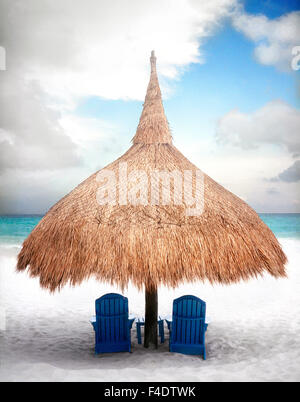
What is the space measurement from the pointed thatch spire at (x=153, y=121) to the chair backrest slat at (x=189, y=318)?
6.67ft

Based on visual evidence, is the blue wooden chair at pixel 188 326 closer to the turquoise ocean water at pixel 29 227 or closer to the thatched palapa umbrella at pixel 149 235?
the thatched palapa umbrella at pixel 149 235

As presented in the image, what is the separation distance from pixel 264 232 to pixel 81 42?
4150 millimetres

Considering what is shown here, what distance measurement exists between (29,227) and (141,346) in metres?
24.7

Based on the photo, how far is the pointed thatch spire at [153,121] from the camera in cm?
412

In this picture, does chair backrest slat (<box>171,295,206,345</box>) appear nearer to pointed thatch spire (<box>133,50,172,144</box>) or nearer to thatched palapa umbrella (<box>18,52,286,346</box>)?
thatched palapa umbrella (<box>18,52,286,346</box>)

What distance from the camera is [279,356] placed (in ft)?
13.1

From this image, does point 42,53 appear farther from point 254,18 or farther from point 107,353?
point 107,353

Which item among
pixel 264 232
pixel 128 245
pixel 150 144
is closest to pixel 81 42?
pixel 150 144

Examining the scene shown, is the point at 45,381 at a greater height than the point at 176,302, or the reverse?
the point at 176,302

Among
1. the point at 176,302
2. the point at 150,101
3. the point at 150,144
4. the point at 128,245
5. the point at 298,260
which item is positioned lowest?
the point at 298,260

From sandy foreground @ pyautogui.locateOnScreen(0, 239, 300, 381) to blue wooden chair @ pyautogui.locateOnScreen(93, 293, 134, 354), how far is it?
0.39 feet

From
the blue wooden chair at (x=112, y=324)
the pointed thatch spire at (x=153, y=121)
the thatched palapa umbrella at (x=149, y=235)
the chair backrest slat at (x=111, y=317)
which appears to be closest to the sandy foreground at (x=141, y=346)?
the blue wooden chair at (x=112, y=324)

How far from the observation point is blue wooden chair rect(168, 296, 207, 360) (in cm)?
370

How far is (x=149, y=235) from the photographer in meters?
3.10
